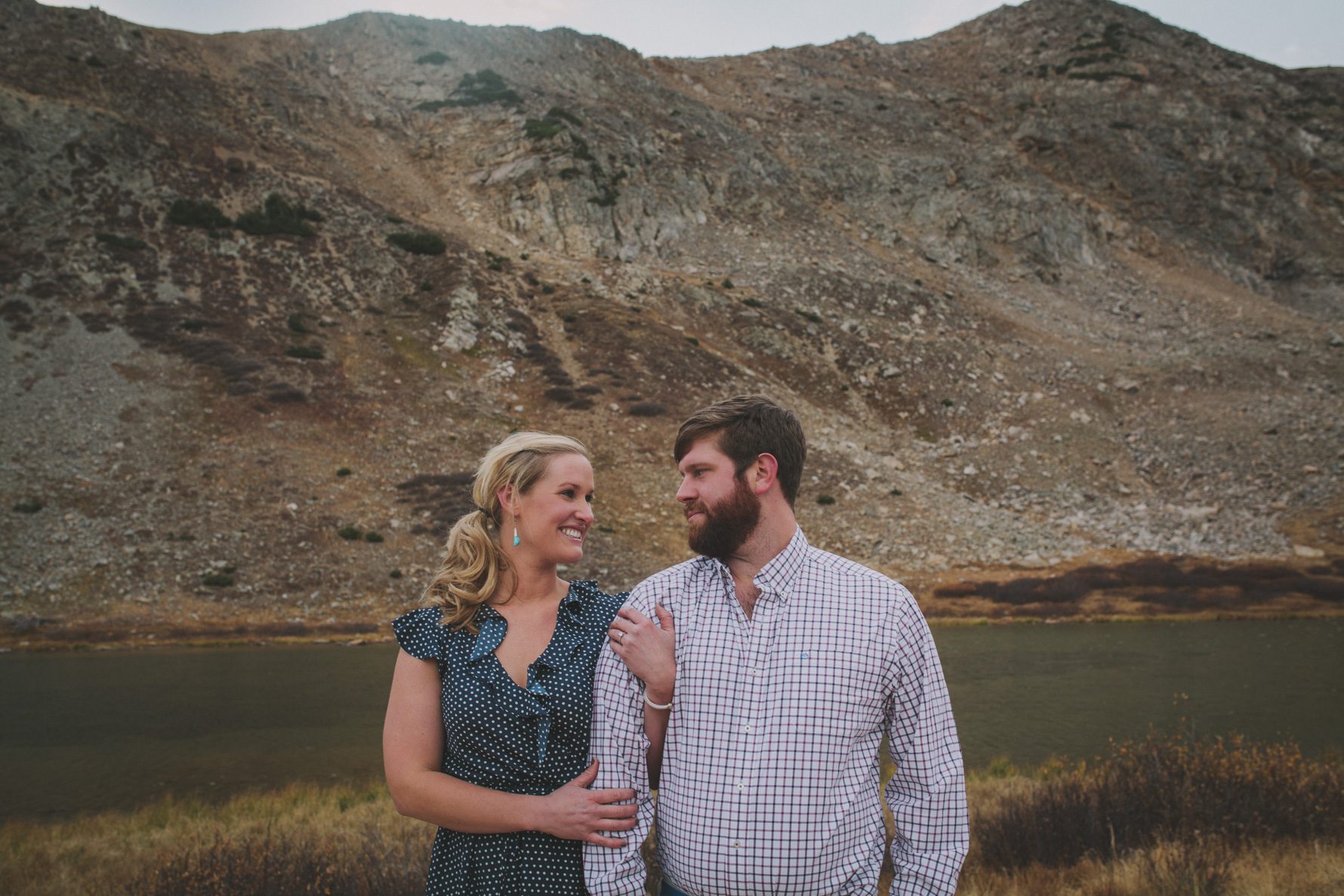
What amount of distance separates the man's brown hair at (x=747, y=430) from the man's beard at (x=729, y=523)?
10 cm

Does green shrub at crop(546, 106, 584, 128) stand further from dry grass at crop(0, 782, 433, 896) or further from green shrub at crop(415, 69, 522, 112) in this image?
dry grass at crop(0, 782, 433, 896)

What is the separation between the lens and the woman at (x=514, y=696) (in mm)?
2992

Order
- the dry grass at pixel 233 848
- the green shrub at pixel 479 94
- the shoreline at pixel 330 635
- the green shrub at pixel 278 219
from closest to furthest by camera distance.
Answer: the dry grass at pixel 233 848
the shoreline at pixel 330 635
the green shrub at pixel 278 219
the green shrub at pixel 479 94

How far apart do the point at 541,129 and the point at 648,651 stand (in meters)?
67.9

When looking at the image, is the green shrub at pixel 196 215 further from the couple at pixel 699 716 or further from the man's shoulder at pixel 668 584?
the man's shoulder at pixel 668 584

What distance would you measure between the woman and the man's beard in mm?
344

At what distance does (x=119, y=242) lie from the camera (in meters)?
43.8

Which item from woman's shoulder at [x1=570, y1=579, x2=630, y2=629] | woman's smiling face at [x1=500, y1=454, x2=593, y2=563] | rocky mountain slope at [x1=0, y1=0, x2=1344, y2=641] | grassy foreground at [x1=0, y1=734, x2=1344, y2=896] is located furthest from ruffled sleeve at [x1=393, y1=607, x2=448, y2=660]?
rocky mountain slope at [x1=0, y1=0, x2=1344, y2=641]

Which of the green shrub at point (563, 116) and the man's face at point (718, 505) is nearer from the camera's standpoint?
the man's face at point (718, 505)

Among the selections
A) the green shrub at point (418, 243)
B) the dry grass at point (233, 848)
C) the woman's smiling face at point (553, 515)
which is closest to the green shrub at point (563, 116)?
the green shrub at point (418, 243)

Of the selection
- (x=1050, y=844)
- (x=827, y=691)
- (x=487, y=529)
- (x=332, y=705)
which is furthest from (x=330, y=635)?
(x=827, y=691)

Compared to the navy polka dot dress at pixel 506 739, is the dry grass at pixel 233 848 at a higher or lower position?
lower

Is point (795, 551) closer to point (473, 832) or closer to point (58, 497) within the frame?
point (473, 832)

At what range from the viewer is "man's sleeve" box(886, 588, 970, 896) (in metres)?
2.92
